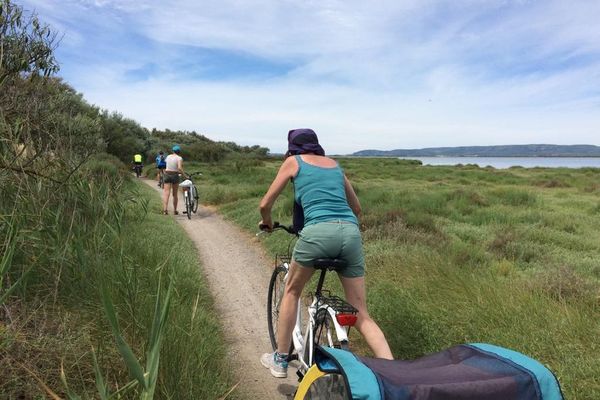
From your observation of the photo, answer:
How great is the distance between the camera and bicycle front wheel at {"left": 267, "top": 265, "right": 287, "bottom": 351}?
4.38m

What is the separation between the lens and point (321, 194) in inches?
126

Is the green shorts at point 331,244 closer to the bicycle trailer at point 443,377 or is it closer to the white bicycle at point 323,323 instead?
the white bicycle at point 323,323

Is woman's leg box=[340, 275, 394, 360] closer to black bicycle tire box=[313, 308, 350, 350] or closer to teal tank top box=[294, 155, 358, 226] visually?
black bicycle tire box=[313, 308, 350, 350]

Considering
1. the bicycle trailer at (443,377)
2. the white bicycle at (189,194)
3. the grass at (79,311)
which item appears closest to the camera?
the bicycle trailer at (443,377)

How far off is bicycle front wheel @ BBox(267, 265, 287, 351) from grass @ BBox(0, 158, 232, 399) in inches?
24.4

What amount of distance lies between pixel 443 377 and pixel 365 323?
53.7 inches

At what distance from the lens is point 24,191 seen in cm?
342

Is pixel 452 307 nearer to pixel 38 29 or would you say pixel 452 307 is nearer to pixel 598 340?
pixel 598 340

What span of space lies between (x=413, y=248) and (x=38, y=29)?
593 cm

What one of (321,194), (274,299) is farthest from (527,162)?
(321,194)

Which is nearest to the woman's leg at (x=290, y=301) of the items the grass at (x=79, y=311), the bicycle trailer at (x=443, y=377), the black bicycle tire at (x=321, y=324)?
the black bicycle tire at (x=321, y=324)

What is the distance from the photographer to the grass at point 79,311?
2.62m

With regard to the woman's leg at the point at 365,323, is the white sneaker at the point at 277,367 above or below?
below

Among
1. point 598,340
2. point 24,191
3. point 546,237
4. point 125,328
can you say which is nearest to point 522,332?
point 598,340
